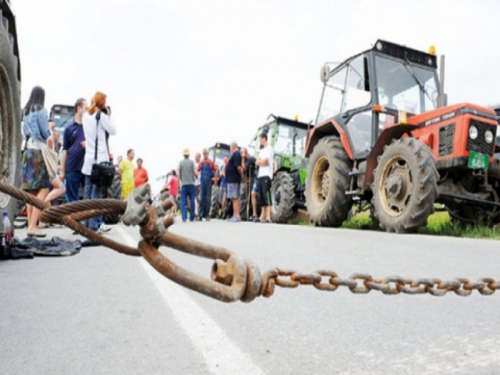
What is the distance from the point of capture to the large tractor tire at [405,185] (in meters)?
6.34

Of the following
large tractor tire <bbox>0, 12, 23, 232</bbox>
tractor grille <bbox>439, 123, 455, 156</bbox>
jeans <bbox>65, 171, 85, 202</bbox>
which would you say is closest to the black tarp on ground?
large tractor tire <bbox>0, 12, 23, 232</bbox>

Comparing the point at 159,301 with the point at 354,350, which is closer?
the point at 354,350

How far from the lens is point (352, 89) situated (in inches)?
345

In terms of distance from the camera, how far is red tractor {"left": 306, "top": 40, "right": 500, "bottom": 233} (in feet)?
21.4

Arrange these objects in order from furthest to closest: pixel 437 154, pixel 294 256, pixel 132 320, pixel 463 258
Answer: pixel 437 154, pixel 294 256, pixel 463 258, pixel 132 320

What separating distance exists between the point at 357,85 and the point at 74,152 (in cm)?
512

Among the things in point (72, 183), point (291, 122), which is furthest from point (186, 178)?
point (72, 183)

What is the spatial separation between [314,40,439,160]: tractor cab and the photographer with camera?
13.5ft

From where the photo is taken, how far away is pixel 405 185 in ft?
22.5

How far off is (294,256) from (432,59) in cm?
599

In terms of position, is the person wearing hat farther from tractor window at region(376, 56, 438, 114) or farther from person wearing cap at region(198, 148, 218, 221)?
tractor window at region(376, 56, 438, 114)

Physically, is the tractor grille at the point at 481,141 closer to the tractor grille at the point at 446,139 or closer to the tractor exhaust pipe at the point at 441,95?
the tractor grille at the point at 446,139

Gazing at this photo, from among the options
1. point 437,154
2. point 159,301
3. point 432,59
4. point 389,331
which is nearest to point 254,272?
point 389,331

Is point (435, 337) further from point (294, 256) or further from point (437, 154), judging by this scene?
point (437, 154)
